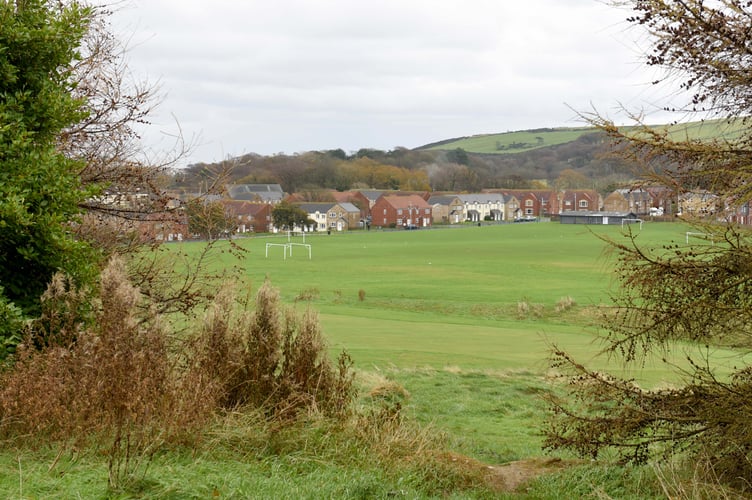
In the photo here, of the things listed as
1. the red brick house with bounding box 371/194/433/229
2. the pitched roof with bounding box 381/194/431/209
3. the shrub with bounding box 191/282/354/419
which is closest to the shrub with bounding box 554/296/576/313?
the shrub with bounding box 191/282/354/419

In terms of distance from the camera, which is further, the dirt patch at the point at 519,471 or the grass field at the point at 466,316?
the grass field at the point at 466,316

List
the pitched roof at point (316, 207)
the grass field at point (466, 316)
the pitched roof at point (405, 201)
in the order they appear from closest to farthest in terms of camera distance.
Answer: the grass field at point (466, 316) → the pitched roof at point (316, 207) → the pitched roof at point (405, 201)

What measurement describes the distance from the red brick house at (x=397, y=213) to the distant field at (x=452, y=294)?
161 ft

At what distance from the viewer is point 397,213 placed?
14725cm

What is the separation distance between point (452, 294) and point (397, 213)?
105m

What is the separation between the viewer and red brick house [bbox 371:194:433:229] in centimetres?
14725

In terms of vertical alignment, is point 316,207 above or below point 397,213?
above

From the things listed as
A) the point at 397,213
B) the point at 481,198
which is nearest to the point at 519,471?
the point at 397,213

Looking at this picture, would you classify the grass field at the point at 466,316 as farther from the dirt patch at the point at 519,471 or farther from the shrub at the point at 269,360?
the shrub at the point at 269,360

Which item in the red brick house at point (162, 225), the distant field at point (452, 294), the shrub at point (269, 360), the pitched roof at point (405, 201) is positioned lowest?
the distant field at point (452, 294)

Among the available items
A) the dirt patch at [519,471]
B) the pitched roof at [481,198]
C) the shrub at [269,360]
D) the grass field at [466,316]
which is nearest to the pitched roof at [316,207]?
the grass field at [466,316]

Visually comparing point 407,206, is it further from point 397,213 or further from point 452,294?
point 452,294

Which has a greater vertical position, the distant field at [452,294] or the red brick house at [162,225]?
the red brick house at [162,225]

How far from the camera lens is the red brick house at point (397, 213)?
147250 mm
